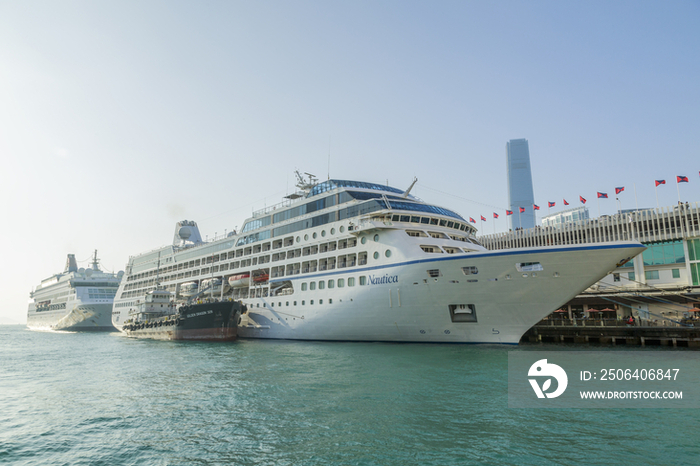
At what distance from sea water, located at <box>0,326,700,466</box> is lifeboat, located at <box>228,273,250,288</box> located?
19.9 metres

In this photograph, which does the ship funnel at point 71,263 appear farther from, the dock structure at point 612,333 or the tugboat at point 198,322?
the dock structure at point 612,333

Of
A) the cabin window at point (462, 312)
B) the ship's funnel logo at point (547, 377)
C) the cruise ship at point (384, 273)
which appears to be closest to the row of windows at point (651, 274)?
the cruise ship at point (384, 273)

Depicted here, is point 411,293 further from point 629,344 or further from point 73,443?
point 73,443

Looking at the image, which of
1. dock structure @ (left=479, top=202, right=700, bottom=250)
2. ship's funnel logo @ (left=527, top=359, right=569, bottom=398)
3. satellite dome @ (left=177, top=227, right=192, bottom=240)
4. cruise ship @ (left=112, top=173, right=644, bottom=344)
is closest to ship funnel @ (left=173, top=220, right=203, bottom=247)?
satellite dome @ (left=177, top=227, right=192, bottom=240)

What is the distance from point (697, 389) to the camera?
13672 mm

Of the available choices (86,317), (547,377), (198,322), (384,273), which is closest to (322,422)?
(547,377)

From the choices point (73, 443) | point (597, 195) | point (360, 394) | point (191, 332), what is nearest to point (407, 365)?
point (360, 394)

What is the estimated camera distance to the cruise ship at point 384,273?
855 inches

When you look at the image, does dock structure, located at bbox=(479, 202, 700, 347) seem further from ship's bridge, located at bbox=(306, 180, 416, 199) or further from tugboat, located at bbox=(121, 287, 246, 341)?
tugboat, located at bbox=(121, 287, 246, 341)

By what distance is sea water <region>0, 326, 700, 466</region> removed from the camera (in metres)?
8.75

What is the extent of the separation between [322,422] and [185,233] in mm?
53996

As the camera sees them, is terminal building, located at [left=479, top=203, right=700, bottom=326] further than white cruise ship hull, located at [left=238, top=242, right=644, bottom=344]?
Yes

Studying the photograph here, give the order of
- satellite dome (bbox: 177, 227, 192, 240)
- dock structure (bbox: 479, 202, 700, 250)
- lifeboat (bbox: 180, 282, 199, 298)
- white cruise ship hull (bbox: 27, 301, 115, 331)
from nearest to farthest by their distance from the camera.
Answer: dock structure (bbox: 479, 202, 700, 250), lifeboat (bbox: 180, 282, 199, 298), satellite dome (bbox: 177, 227, 192, 240), white cruise ship hull (bbox: 27, 301, 115, 331)

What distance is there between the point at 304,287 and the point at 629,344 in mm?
22869
